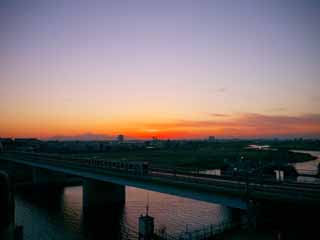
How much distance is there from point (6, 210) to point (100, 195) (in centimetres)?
4814

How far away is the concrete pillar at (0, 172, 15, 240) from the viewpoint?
311cm

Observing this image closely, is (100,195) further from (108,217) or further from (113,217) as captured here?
(113,217)

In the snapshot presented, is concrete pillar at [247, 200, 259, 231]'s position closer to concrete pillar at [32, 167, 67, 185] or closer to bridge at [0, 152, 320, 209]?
bridge at [0, 152, 320, 209]

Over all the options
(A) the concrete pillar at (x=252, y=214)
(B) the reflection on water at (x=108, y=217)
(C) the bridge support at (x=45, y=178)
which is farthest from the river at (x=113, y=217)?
(C) the bridge support at (x=45, y=178)

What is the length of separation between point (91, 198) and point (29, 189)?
91.5 feet

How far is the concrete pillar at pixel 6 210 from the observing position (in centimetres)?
311

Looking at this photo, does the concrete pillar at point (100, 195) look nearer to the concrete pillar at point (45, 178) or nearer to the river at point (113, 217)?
the river at point (113, 217)

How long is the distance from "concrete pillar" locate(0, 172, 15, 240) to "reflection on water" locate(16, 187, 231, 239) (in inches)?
1212

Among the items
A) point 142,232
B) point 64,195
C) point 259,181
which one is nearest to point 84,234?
point 142,232

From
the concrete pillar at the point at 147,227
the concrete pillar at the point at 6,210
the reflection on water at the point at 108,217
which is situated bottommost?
the reflection on water at the point at 108,217

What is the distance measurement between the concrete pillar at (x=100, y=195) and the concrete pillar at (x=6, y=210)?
4604cm

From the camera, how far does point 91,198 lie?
47.9 meters

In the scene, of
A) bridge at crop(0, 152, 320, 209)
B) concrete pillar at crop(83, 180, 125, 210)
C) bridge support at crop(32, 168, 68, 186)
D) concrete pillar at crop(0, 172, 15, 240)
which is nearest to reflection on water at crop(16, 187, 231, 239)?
concrete pillar at crop(83, 180, 125, 210)

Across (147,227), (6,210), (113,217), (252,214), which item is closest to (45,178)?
(113,217)
